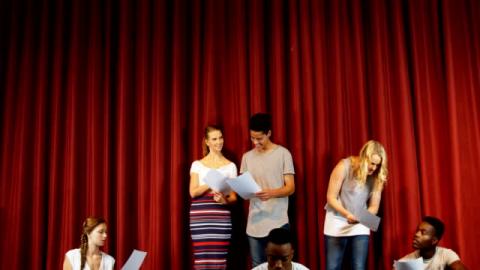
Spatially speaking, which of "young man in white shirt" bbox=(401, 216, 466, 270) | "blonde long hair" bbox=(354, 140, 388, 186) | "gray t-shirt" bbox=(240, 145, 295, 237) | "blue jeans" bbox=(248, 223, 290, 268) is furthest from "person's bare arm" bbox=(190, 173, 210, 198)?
"young man in white shirt" bbox=(401, 216, 466, 270)

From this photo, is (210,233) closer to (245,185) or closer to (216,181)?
(216,181)

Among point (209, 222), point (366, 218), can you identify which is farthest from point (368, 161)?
point (209, 222)

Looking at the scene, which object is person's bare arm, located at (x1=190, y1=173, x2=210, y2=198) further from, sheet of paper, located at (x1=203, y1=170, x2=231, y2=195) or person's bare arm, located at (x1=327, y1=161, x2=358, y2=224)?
person's bare arm, located at (x1=327, y1=161, x2=358, y2=224)

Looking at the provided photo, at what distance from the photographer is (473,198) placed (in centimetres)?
443

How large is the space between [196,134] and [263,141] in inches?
35.9

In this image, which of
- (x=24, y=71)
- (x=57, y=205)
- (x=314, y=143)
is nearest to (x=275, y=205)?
(x=314, y=143)

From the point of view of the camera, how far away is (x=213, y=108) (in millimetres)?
4855

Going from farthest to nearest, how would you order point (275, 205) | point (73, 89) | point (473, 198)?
point (73, 89)
point (473, 198)
point (275, 205)

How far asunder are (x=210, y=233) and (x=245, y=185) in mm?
554

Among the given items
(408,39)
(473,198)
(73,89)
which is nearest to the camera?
(473,198)

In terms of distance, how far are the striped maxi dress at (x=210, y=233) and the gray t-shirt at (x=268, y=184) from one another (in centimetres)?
19

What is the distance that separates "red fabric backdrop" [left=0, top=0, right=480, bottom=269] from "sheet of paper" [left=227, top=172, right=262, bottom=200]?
0.84 meters

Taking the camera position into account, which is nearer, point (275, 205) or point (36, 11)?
point (275, 205)

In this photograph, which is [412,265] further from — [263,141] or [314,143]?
[314,143]
